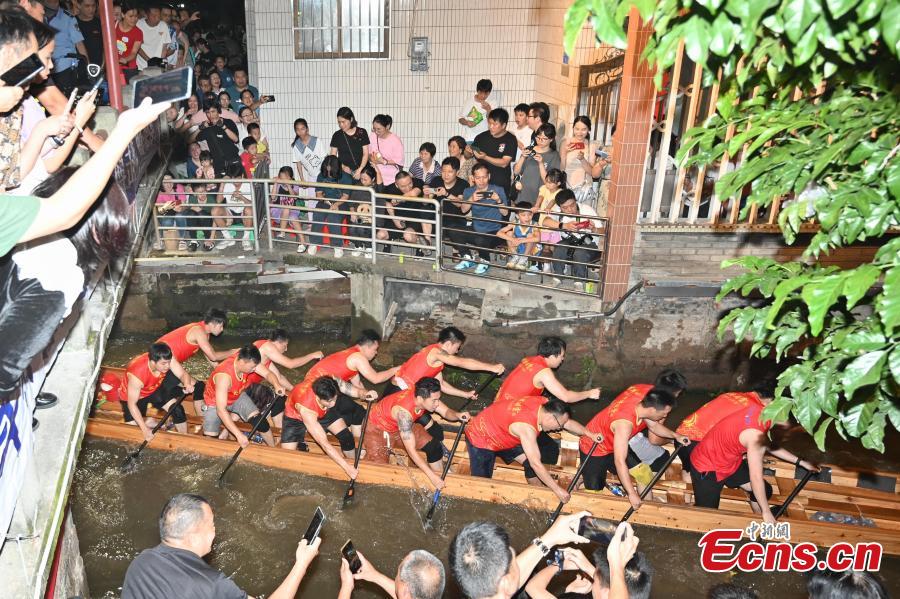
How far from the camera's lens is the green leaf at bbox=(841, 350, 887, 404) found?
215cm

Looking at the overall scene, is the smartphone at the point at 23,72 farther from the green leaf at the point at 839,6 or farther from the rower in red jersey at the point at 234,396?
the rower in red jersey at the point at 234,396

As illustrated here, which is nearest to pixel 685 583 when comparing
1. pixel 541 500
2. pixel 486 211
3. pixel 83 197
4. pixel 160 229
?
pixel 541 500

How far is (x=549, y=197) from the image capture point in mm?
8695

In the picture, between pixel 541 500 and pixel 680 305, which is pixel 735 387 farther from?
pixel 541 500

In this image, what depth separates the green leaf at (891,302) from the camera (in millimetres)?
1886

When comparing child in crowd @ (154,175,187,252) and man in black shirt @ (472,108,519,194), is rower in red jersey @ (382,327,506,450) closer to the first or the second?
man in black shirt @ (472,108,519,194)

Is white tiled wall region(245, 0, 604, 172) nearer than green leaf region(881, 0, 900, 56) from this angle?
No

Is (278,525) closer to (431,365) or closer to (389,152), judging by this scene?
(431,365)

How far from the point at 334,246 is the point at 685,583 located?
6247 mm

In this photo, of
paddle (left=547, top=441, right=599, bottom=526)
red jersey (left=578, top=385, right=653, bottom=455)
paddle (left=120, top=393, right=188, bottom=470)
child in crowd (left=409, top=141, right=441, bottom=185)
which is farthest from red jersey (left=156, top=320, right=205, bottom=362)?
red jersey (left=578, top=385, right=653, bottom=455)

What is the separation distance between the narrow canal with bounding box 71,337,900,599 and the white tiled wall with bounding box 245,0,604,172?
5.61 meters

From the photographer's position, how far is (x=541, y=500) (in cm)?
667

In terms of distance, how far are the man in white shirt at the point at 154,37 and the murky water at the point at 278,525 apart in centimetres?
615

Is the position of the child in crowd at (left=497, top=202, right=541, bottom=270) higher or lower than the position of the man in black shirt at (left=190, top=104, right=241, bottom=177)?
lower
